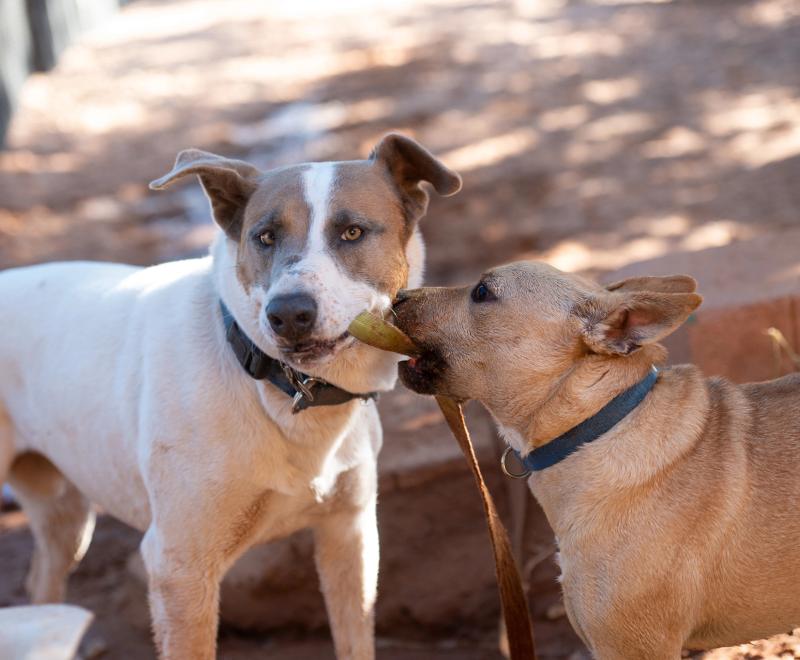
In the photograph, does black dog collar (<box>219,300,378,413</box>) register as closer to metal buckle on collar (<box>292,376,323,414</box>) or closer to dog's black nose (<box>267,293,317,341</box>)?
metal buckle on collar (<box>292,376,323,414</box>)

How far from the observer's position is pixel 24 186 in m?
10.8

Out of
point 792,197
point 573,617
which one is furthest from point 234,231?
point 792,197

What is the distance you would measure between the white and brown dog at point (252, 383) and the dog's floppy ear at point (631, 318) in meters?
0.75

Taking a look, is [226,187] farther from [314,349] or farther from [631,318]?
[631,318]

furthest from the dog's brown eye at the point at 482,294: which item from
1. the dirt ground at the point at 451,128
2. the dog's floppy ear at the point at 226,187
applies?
the dirt ground at the point at 451,128

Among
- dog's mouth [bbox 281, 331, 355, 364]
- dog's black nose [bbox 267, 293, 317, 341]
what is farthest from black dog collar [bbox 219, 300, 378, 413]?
dog's black nose [bbox 267, 293, 317, 341]

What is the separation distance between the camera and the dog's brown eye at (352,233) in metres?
3.80

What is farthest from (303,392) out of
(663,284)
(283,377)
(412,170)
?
(663,284)

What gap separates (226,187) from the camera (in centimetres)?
402

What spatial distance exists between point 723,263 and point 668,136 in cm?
534

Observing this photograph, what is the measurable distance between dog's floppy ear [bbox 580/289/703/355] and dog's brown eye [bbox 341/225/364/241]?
83cm

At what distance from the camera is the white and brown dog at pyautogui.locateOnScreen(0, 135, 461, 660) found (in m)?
3.77

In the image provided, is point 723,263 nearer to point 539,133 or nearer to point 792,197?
point 792,197

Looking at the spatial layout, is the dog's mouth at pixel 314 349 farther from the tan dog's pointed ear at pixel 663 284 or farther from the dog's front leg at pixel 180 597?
the tan dog's pointed ear at pixel 663 284
